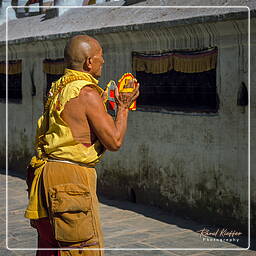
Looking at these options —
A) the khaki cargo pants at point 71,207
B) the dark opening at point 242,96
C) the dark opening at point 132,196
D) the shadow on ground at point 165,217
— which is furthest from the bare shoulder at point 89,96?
the dark opening at point 132,196

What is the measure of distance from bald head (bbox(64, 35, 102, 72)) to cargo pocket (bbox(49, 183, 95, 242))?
30.2 inches

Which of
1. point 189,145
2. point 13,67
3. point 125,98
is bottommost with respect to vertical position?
point 189,145

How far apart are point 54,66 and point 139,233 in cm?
463

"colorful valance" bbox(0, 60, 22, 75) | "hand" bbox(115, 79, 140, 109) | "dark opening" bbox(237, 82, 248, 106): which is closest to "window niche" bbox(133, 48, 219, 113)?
"dark opening" bbox(237, 82, 248, 106)

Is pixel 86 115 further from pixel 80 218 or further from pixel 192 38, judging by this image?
pixel 192 38

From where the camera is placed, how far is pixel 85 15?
36.6ft

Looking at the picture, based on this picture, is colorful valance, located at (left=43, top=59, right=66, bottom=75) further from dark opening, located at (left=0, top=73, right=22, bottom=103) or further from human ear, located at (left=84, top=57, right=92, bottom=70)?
human ear, located at (left=84, top=57, right=92, bottom=70)

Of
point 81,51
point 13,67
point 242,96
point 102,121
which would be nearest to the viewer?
point 102,121

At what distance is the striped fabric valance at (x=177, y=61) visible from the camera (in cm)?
740

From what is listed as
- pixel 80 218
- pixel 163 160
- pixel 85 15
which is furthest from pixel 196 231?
pixel 85 15

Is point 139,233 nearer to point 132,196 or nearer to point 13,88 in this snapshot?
point 132,196

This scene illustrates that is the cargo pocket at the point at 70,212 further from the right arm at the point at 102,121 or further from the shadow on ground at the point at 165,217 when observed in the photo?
the shadow on ground at the point at 165,217

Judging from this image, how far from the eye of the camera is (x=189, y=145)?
7773 mm

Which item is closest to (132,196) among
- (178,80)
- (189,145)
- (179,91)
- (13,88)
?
(189,145)
